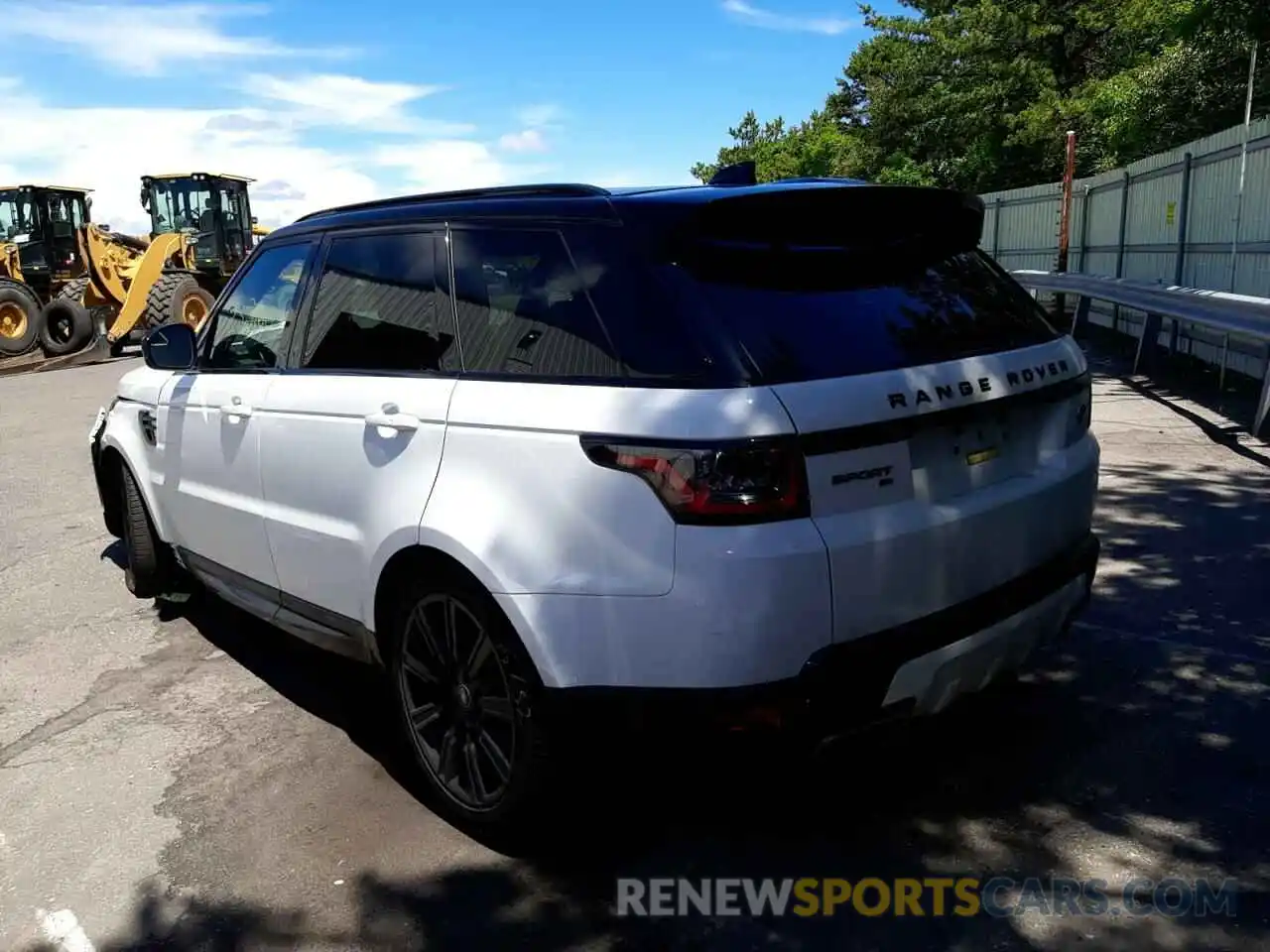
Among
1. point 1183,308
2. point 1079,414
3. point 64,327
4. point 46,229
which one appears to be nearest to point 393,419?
point 1079,414

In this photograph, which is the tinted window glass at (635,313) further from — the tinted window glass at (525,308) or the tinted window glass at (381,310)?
the tinted window glass at (381,310)

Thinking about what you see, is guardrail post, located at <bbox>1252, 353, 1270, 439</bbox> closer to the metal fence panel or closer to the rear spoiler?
the metal fence panel

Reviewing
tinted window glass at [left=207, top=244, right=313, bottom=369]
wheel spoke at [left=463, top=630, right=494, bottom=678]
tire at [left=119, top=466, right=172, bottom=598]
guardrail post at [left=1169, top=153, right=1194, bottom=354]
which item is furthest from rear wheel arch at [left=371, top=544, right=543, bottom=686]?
guardrail post at [left=1169, top=153, right=1194, bottom=354]

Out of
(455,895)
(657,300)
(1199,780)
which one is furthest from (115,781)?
(1199,780)

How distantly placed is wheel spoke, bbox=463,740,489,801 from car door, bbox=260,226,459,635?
1.80ft

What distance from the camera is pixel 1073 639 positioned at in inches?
174

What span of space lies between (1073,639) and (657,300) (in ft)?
8.73

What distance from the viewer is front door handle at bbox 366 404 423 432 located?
319 centimetres

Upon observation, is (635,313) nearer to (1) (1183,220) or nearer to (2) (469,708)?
(2) (469,708)

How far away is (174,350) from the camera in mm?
4668

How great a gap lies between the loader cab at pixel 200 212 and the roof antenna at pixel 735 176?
767 inches

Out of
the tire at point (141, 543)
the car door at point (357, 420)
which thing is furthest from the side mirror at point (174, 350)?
the car door at point (357, 420)

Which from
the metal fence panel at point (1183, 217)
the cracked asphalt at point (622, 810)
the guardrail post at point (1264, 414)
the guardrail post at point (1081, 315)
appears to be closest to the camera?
the cracked asphalt at point (622, 810)

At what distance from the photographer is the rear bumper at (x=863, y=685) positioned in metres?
2.60
